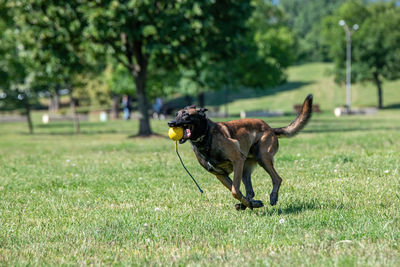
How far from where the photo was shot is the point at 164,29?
19.1 meters

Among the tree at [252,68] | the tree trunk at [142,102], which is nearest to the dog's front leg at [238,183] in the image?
the tree trunk at [142,102]

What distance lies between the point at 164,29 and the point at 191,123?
13865mm

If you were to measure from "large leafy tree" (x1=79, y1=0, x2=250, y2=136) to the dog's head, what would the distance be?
13.3 metres

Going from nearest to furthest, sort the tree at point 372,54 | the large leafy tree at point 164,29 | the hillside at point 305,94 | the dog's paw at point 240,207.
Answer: the dog's paw at point 240,207
the large leafy tree at point 164,29
the tree at point 372,54
the hillside at point 305,94

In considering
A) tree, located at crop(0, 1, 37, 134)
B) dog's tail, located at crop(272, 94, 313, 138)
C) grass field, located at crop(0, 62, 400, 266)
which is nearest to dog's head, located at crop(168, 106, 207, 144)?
grass field, located at crop(0, 62, 400, 266)

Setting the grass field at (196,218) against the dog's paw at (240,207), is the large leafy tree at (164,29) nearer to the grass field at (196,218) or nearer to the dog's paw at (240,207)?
the grass field at (196,218)

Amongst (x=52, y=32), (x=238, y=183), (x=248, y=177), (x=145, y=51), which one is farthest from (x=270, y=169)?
(x=52, y=32)

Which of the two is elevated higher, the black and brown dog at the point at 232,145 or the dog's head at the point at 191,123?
the dog's head at the point at 191,123

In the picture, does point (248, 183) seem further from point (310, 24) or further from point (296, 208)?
point (310, 24)

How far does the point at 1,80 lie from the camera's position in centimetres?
2986

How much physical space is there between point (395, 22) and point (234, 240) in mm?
69682

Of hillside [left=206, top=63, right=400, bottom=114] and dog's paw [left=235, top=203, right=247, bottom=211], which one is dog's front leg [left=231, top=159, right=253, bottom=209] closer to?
dog's paw [left=235, top=203, right=247, bottom=211]

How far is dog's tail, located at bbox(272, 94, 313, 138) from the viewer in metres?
7.07

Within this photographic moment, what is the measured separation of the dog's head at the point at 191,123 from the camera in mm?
5733
